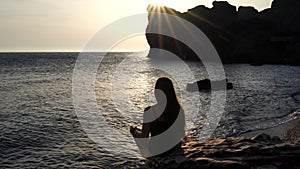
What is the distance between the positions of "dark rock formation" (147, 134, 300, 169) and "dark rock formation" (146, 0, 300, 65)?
305ft

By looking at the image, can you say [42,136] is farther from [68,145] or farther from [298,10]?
[298,10]

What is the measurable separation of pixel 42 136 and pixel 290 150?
40.9 ft

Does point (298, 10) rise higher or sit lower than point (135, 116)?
higher

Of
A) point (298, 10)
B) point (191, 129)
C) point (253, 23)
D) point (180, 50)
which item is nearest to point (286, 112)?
point (191, 129)

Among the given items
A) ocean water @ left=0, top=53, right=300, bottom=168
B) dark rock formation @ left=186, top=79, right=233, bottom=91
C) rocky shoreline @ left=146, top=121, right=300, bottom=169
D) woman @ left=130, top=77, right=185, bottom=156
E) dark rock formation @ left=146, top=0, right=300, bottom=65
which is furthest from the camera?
dark rock formation @ left=146, top=0, right=300, bottom=65

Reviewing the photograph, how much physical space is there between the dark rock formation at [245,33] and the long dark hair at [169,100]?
93.3 meters

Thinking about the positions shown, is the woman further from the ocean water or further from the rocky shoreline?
the ocean water

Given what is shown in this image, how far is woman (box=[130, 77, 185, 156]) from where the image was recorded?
6.72 metres

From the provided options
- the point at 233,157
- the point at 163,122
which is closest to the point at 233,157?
the point at 233,157

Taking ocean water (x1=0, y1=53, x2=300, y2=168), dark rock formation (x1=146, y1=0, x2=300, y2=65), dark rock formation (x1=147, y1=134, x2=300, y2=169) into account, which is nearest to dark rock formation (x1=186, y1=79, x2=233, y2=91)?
ocean water (x1=0, y1=53, x2=300, y2=168)

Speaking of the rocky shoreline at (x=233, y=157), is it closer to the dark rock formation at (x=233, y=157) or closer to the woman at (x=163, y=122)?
the dark rock formation at (x=233, y=157)

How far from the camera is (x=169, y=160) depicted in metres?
6.48

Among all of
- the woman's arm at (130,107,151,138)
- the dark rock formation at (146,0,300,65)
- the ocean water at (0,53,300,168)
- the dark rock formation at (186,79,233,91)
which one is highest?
the dark rock formation at (146,0,300,65)

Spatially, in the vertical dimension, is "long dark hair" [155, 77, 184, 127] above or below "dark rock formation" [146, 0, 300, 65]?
below
